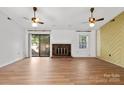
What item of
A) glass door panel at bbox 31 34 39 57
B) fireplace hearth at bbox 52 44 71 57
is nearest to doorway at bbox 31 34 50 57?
glass door panel at bbox 31 34 39 57

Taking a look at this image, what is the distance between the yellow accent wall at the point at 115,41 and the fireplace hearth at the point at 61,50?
124 inches

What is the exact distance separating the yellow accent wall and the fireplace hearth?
3.15m

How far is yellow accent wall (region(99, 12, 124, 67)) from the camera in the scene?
6.21 meters

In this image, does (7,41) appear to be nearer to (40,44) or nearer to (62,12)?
(62,12)

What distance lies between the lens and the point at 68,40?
10.9 meters

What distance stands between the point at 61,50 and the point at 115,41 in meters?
4.90

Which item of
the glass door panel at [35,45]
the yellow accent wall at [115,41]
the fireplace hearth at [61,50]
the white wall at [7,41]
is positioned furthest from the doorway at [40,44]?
the yellow accent wall at [115,41]

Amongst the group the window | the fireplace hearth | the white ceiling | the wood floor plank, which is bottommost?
the wood floor plank

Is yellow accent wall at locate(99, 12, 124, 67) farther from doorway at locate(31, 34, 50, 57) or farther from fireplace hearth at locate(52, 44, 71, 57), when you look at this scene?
doorway at locate(31, 34, 50, 57)

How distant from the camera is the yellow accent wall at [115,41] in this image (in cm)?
621

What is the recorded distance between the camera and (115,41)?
270 inches

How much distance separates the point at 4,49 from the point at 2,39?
0.52 meters

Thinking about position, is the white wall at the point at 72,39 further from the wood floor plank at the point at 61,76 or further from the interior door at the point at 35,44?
the wood floor plank at the point at 61,76
